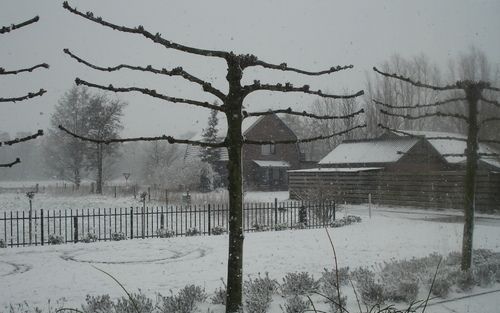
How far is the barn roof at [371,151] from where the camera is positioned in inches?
1335

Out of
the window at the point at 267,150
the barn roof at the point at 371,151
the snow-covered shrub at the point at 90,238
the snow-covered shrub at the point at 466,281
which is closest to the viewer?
the snow-covered shrub at the point at 466,281

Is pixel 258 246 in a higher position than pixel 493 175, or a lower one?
lower

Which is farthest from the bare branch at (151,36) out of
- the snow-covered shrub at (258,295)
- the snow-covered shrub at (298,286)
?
the snow-covered shrub at (298,286)

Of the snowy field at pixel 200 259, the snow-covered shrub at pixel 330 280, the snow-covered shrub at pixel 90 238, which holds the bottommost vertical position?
the snowy field at pixel 200 259

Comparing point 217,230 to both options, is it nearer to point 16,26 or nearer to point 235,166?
point 235,166

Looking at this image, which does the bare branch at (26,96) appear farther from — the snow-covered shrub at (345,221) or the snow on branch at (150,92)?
the snow-covered shrub at (345,221)

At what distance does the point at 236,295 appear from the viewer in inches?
226

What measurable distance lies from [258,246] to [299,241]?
67.0 inches

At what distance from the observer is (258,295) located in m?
6.11

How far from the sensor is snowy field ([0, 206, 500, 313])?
8.52 m

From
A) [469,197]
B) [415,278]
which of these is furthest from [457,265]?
[415,278]

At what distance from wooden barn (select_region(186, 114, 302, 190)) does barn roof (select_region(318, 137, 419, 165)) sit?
30.0 feet

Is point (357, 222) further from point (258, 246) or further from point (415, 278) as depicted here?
point (415, 278)

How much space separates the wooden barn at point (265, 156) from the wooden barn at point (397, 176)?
32.4ft
